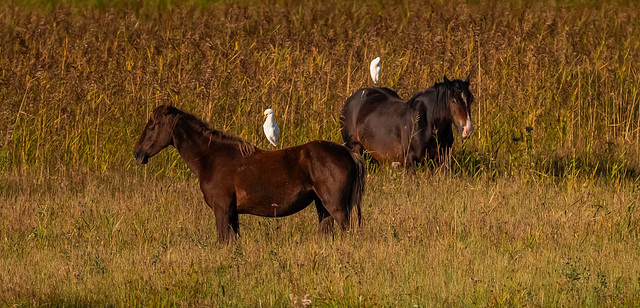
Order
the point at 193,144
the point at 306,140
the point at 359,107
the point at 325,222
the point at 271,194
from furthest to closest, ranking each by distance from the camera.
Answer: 1. the point at 306,140
2. the point at 359,107
3. the point at 325,222
4. the point at 193,144
5. the point at 271,194

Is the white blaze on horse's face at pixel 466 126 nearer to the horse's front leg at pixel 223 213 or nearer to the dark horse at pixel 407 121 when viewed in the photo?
the dark horse at pixel 407 121

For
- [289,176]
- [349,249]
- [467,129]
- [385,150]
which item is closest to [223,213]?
[289,176]

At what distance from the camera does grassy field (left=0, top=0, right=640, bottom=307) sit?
617 centimetres

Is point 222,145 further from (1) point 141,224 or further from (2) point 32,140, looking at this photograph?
(2) point 32,140

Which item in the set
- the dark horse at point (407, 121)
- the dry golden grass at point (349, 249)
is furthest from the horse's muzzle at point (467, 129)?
the dry golden grass at point (349, 249)

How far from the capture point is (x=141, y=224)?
8.14 meters

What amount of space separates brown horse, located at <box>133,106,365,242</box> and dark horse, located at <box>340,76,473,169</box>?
2.41 metres

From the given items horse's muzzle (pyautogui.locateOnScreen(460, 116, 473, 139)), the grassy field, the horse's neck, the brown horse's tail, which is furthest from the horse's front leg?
horse's muzzle (pyautogui.locateOnScreen(460, 116, 473, 139))

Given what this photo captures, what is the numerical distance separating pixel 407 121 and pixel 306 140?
1.92 m

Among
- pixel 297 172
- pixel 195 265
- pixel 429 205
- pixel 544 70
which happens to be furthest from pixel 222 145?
pixel 544 70

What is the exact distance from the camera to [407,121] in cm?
1011

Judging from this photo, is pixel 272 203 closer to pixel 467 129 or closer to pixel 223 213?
pixel 223 213

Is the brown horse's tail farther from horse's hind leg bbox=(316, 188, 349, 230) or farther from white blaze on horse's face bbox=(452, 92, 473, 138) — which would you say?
white blaze on horse's face bbox=(452, 92, 473, 138)

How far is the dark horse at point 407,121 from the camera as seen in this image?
9.23 meters
